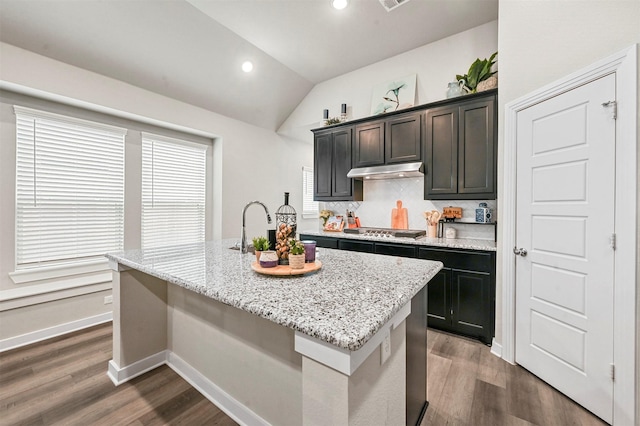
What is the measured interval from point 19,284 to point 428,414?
3.92 m

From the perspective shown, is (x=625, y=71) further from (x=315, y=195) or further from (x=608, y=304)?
(x=315, y=195)

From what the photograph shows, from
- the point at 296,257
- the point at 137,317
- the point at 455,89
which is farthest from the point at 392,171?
the point at 137,317

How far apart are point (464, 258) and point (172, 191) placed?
3935 mm

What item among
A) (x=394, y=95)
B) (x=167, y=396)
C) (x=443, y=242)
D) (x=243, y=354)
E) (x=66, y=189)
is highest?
(x=394, y=95)

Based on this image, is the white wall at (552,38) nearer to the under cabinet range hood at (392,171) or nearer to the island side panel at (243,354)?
the under cabinet range hood at (392,171)

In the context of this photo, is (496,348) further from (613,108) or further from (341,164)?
(341,164)

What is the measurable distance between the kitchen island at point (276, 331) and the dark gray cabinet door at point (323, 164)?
2103 mm

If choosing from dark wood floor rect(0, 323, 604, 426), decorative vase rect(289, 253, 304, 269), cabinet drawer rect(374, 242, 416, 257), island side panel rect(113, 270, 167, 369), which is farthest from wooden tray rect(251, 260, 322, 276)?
cabinet drawer rect(374, 242, 416, 257)

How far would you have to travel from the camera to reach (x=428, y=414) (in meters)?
1.73

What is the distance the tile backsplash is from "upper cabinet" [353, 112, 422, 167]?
1.42 feet

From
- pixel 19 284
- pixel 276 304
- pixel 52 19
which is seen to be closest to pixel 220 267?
pixel 276 304

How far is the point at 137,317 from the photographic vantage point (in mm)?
2074

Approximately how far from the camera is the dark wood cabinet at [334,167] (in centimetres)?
396

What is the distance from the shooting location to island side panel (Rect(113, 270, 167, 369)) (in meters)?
2.01
